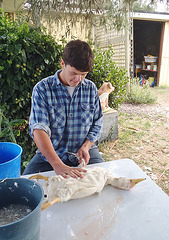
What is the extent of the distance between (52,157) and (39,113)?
0.41m

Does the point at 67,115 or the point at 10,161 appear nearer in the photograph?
the point at 10,161

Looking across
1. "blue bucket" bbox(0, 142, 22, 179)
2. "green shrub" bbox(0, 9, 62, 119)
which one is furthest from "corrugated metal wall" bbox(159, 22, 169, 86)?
"blue bucket" bbox(0, 142, 22, 179)

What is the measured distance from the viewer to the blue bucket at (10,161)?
3.28ft

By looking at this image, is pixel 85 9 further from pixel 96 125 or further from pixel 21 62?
pixel 96 125

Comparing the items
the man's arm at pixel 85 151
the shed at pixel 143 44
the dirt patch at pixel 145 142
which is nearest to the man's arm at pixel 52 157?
the man's arm at pixel 85 151

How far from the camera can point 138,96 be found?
6.57 m

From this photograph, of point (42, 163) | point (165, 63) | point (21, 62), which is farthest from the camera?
point (165, 63)

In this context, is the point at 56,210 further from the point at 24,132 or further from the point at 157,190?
the point at 24,132

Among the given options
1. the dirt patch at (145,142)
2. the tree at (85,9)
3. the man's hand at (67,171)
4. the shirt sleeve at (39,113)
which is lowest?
the dirt patch at (145,142)

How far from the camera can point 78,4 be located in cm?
227

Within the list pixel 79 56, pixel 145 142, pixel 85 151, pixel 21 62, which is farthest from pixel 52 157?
pixel 145 142

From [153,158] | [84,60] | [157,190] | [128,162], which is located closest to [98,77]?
[153,158]

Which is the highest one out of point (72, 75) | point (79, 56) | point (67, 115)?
point (79, 56)

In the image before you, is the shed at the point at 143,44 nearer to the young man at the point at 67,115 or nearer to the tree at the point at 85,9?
the tree at the point at 85,9
